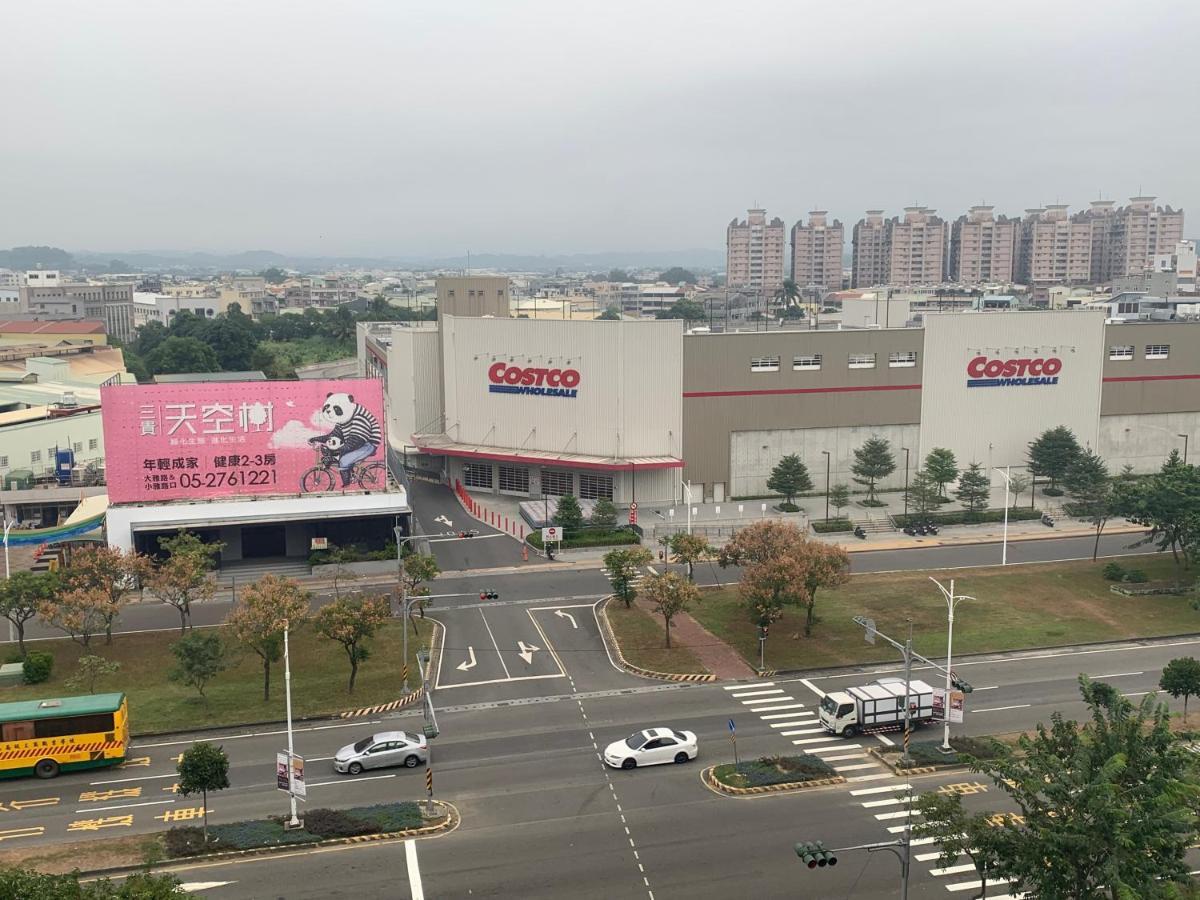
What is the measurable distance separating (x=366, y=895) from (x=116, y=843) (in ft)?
27.9

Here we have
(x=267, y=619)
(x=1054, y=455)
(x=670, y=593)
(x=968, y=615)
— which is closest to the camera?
(x=267, y=619)

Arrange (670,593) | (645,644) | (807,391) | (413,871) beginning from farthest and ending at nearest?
(807,391) < (645,644) < (670,593) < (413,871)

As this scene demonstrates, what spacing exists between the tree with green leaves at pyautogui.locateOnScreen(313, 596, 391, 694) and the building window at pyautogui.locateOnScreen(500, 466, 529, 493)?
1340 inches

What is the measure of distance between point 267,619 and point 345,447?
2347cm

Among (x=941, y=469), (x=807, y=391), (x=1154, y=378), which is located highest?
(x=1154, y=378)

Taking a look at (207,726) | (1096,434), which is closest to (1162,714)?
(207,726)

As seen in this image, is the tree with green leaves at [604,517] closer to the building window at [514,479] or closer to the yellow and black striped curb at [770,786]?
the building window at [514,479]

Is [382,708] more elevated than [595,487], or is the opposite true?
[595,487]

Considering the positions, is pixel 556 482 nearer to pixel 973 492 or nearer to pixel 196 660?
pixel 973 492

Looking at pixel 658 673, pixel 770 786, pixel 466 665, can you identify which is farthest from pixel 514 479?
pixel 770 786

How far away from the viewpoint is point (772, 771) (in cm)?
3528

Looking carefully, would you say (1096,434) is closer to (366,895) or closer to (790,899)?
(790,899)

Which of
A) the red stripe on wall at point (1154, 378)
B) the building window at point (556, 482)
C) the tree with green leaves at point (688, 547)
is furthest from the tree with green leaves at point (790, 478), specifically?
the red stripe on wall at point (1154, 378)

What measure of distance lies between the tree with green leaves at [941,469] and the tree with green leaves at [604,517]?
72.5 feet
